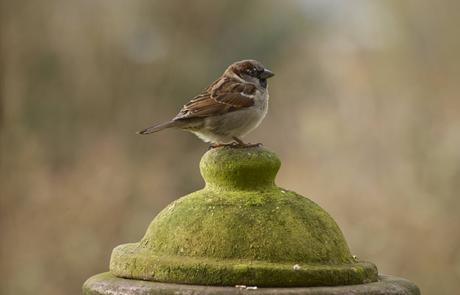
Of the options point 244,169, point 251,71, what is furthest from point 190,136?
point 244,169

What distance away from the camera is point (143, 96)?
17.8m

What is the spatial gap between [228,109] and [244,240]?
2218 mm

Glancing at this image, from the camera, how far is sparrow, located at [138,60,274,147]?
6203mm

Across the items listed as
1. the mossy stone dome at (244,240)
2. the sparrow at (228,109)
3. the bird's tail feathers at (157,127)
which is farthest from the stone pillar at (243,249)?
the sparrow at (228,109)

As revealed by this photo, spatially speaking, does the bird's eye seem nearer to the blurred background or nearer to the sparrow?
the sparrow

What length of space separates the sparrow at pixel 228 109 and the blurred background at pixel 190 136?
8.01 metres

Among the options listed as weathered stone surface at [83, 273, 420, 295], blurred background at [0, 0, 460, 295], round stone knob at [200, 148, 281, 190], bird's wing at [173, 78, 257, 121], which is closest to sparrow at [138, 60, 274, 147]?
bird's wing at [173, 78, 257, 121]

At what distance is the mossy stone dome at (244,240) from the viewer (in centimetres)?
400

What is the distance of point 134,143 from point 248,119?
1146 cm

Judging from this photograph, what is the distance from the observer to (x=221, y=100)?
20.7 ft

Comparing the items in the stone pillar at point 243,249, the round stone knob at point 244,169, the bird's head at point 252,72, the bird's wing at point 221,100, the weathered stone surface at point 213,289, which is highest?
the bird's head at point 252,72

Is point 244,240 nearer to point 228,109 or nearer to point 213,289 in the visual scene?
point 213,289

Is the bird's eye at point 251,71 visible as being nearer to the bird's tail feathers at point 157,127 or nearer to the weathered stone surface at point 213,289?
the bird's tail feathers at point 157,127

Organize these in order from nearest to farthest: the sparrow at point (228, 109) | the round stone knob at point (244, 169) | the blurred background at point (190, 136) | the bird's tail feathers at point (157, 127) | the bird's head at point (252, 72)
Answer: the round stone knob at point (244, 169) → the bird's tail feathers at point (157, 127) → the sparrow at point (228, 109) → the bird's head at point (252, 72) → the blurred background at point (190, 136)
